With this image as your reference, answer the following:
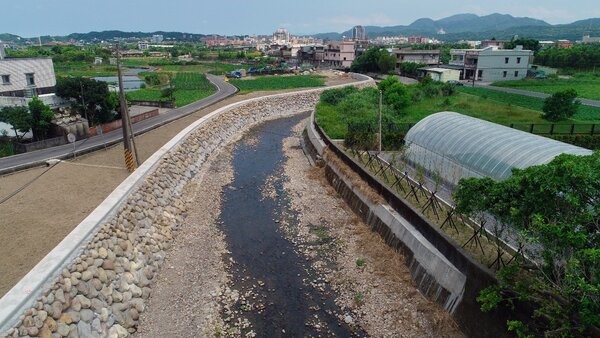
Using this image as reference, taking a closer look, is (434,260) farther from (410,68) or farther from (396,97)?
(410,68)

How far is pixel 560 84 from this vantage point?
67250mm

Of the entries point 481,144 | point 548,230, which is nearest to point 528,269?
point 548,230

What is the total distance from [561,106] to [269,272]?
31012 millimetres

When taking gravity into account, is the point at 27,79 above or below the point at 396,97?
above

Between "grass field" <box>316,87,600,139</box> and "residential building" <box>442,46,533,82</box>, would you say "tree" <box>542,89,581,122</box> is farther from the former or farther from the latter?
"residential building" <box>442,46,533,82</box>

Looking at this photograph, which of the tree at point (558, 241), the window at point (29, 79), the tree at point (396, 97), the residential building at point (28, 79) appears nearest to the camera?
the tree at point (558, 241)

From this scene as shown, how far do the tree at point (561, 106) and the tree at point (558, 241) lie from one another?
29193 mm

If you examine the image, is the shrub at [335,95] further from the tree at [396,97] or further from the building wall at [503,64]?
the building wall at [503,64]

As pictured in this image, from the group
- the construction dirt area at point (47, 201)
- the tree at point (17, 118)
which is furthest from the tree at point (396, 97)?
the tree at point (17, 118)

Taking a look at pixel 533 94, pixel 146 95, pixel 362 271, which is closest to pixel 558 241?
pixel 362 271

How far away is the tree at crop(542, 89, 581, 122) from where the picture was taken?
33906mm

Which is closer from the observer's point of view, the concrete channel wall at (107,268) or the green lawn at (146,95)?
the concrete channel wall at (107,268)

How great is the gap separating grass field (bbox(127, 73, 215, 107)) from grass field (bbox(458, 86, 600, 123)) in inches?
1552

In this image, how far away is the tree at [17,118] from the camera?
2972 cm
